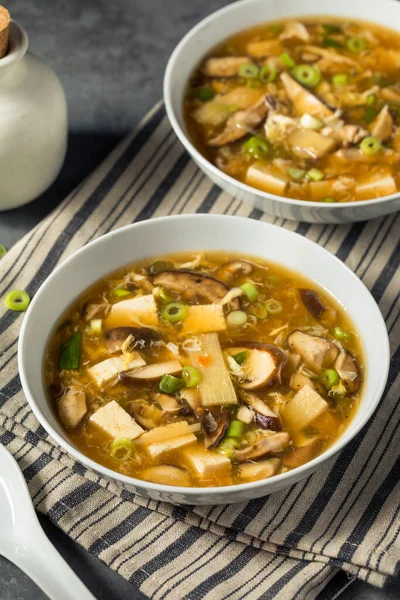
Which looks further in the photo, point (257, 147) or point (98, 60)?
point (98, 60)

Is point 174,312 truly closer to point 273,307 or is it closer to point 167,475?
point 273,307

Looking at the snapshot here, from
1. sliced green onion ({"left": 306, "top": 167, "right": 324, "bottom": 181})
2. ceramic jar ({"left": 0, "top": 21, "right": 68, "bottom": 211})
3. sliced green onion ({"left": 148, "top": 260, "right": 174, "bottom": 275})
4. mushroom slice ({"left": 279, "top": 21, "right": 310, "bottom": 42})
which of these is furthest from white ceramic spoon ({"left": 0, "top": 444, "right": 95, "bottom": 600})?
mushroom slice ({"left": 279, "top": 21, "right": 310, "bottom": 42})

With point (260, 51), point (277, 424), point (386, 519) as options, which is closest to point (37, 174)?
point (260, 51)

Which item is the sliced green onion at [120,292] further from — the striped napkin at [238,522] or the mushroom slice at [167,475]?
the mushroom slice at [167,475]

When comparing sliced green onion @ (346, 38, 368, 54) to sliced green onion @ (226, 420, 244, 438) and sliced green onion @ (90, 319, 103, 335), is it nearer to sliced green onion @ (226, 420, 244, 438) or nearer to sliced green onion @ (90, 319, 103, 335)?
sliced green onion @ (90, 319, 103, 335)

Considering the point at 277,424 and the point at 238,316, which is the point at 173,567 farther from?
the point at 238,316

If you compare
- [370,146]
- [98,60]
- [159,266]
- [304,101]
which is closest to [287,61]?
[304,101]
